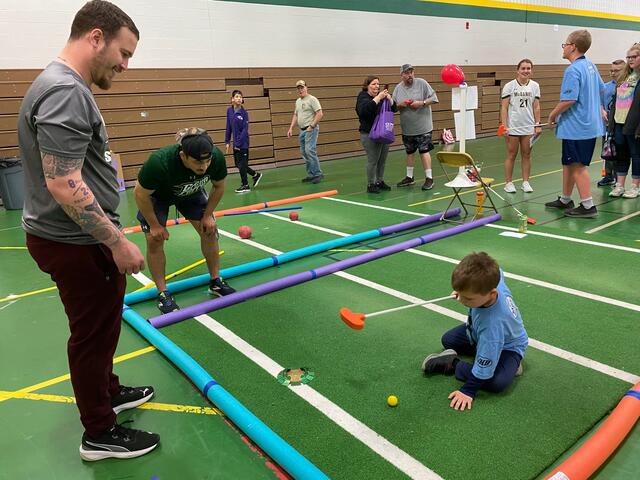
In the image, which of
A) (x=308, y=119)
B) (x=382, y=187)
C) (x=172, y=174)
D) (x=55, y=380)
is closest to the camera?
(x=55, y=380)

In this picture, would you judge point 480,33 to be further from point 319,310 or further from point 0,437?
point 0,437

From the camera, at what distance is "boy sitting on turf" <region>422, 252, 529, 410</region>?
2410mm

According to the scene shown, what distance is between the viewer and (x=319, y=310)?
390cm

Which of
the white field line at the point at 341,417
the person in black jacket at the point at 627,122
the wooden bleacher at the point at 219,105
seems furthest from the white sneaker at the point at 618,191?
the wooden bleacher at the point at 219,105

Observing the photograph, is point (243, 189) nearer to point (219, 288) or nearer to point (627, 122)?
point (219, 288)

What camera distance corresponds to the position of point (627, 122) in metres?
6.37

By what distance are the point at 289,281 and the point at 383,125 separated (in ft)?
14.3

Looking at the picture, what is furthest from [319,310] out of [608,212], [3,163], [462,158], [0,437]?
[3,163]

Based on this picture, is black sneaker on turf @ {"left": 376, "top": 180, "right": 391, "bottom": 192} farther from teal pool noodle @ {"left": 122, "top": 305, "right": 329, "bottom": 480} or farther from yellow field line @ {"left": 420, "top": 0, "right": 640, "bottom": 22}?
yellow field line @ {"left": 420, "top": 0, "right": 640, "bottom": 22}

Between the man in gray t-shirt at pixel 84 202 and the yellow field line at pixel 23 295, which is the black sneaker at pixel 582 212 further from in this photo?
the yellow field line at pixel 23 295

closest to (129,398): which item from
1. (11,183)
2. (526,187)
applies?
(526,187)

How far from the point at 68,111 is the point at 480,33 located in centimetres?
1701

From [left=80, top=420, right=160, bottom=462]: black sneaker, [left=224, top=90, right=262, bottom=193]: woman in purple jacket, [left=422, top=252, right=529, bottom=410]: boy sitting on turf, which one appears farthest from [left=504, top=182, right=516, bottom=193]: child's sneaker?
[left=80, top=420, right=160, bottom=462]: black sneaker

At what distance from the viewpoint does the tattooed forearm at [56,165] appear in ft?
5.70
